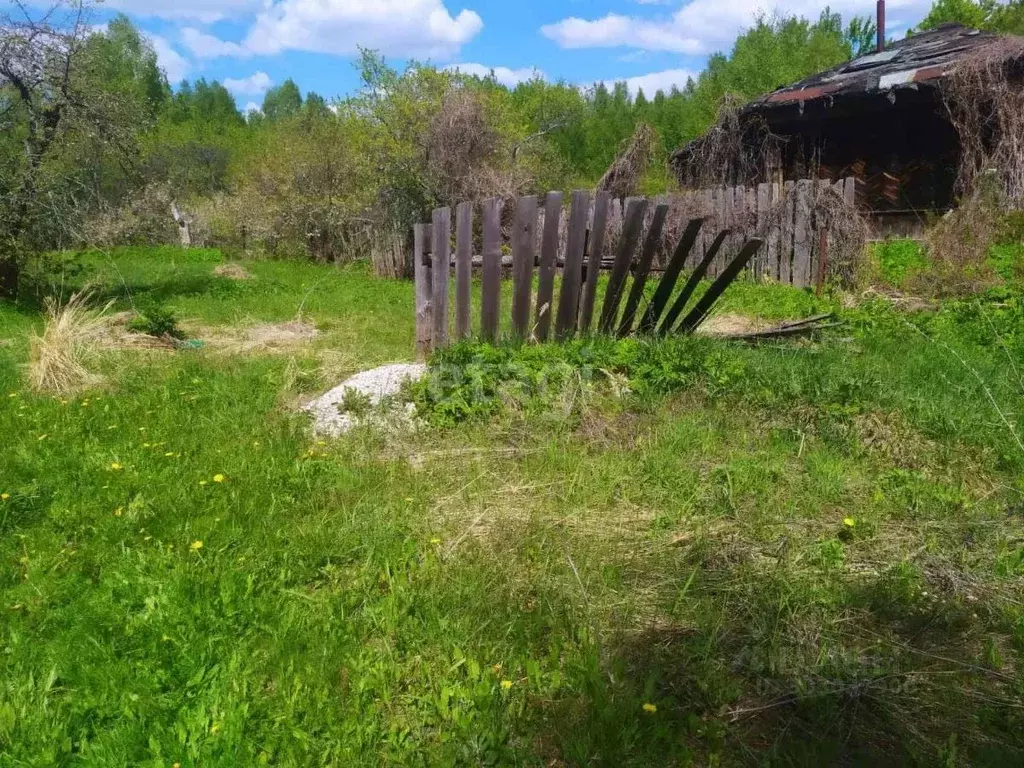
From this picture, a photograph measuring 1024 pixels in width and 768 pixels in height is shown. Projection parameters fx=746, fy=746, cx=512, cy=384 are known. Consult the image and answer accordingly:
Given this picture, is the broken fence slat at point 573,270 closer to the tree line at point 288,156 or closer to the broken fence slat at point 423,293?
the broken fence slat at point 423,293

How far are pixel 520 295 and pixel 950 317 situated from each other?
4570 mm

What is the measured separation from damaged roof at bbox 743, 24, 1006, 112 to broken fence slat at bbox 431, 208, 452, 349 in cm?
1093

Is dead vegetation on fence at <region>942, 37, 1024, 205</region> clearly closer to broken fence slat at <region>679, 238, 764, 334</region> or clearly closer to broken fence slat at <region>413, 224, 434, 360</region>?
broken fence slat at <region>679, 238, 764, 334</region>

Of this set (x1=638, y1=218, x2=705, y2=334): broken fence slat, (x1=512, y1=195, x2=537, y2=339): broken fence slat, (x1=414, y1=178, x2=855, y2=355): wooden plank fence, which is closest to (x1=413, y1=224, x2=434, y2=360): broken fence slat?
(x1=414, y1=178, x2=855, y2=355): wooden plank fence

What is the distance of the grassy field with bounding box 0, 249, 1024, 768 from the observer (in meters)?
2.21

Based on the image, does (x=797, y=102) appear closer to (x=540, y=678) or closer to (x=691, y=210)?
(x=691, y=210)

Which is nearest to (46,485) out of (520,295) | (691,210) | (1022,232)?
(520,295)

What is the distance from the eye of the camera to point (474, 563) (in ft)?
9.96

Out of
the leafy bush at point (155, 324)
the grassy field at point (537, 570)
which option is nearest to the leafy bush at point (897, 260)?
the grassy field at point (537, 570)

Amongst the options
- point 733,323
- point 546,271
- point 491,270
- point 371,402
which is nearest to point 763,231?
point 733,323

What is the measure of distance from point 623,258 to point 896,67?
11.9 metres

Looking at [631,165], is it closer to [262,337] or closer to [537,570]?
[262,337]

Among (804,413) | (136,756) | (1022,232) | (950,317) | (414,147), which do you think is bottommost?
(136,756)

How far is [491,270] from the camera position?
5.73 meters
